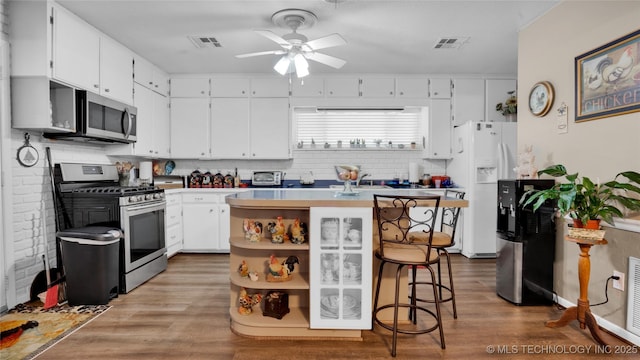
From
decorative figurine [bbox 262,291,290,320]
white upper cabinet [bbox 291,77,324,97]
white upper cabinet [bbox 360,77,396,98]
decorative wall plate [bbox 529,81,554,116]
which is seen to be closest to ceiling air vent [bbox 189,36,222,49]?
white upper cabinet [bbox 291,77,324,97]

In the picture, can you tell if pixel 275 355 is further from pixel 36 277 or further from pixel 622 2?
pixel 622 2

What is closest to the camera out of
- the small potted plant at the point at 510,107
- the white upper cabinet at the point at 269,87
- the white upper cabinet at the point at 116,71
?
the white upper cabinet at the point at 116,71

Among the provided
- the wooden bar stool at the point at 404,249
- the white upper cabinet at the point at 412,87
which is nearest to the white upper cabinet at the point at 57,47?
the wooden bar stool at the point at 404,249

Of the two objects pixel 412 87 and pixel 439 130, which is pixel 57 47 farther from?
pixel 439 130

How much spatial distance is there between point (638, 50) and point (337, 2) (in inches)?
85.1

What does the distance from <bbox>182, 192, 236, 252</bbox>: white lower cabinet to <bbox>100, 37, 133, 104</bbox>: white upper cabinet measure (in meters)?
1.52

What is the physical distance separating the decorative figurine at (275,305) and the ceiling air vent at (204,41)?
2.85m

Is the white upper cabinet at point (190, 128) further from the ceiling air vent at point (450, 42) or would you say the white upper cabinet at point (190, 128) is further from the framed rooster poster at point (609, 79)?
the framed rooster poster at point (609, 79)

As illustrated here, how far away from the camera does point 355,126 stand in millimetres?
5383

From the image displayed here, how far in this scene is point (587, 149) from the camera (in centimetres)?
263

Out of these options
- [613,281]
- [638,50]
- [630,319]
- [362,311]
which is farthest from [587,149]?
[362,311]

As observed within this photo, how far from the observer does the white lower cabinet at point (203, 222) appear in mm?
4754

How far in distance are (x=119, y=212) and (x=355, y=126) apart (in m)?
3.48

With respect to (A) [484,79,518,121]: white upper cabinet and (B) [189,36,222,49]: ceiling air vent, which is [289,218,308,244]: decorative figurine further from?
(A) [484,79,518,121]: white upper cabinet
